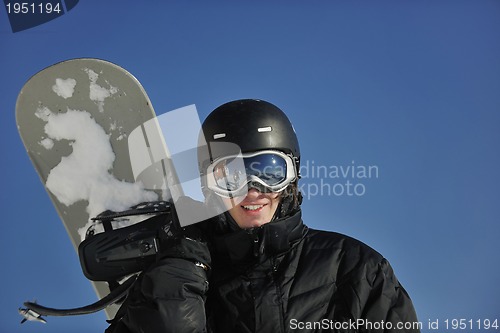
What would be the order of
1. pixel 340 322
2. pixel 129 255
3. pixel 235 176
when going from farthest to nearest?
pixel 129 255 < pixel 235 176 < pixel 340 322

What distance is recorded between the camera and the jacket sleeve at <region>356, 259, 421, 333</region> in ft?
6.80

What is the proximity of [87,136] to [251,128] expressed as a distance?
1.86 m

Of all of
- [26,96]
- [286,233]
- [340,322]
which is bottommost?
[340,322]

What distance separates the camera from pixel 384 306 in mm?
2080

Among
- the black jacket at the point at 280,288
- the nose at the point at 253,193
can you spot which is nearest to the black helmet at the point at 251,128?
the nose at the point at 253,193

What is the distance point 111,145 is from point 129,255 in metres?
1.31

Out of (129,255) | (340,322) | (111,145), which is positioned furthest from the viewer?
(111,145)

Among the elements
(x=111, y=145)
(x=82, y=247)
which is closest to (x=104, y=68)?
(x=111, y=145)

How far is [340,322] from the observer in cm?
210

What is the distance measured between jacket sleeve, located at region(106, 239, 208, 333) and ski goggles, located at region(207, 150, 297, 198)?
0.51m

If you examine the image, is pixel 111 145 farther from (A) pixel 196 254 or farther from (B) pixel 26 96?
(A) pixel 196 254

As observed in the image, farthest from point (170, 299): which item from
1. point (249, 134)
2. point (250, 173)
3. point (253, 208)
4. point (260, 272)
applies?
point (249, 134)

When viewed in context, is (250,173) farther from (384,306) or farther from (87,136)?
(87,136)

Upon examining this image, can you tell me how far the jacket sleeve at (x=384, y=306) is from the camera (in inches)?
81.6
